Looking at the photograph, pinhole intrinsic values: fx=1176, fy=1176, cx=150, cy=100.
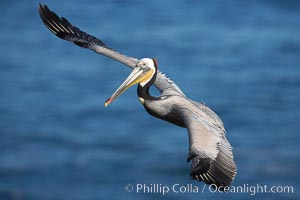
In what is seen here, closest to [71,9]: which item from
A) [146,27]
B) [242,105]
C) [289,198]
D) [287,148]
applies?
[146,27]

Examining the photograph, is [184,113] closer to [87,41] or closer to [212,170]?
[212,170]

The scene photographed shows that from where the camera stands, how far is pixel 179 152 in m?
32.3

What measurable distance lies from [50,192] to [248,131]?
6715 mm

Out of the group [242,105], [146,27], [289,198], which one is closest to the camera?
[289,198]

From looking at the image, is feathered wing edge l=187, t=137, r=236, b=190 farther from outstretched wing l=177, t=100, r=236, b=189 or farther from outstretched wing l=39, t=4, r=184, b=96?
outstretched wing l=39, t=4, r=184, b=96

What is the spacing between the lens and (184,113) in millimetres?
16531

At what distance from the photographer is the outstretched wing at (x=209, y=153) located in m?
15.3

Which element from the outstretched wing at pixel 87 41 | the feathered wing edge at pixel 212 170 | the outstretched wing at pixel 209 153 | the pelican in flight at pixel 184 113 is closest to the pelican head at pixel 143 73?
the pelican in flight at pixel 184 113

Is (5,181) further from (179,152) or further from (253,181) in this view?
(253,181)

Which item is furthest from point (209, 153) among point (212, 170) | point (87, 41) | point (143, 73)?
point (87, 41)

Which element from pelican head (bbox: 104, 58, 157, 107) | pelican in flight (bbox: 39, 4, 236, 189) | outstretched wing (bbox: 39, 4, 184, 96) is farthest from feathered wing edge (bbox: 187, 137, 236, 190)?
outstretched wing (bbox: 39, 4, 184, 96)

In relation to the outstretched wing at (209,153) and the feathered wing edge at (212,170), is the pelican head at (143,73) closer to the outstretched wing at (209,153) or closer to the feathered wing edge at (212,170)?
the outstretched wing at (209,153)

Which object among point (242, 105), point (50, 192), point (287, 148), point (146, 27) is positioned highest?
point (146, 27)

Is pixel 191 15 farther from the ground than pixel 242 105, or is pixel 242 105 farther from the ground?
pixel 191 15
